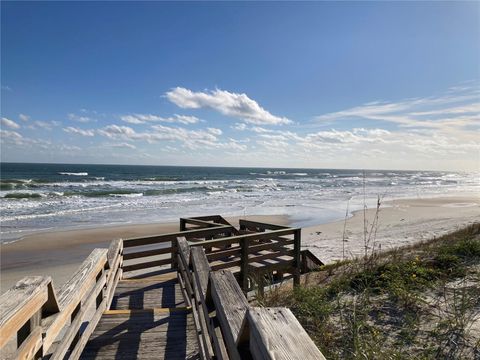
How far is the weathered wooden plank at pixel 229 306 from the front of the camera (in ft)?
4.84

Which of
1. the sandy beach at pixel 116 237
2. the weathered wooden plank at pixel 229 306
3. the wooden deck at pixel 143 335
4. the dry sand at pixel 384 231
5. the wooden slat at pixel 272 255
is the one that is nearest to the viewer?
the weathered wooden plank at pixel 229 306

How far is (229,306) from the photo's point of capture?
168cm

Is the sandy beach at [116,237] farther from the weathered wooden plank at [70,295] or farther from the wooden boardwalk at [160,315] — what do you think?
the weathered wooden plank at [70,295]

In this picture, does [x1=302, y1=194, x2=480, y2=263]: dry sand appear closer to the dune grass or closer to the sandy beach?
the sandy beach

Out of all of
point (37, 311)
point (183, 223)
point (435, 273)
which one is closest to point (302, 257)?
point (183, 223)

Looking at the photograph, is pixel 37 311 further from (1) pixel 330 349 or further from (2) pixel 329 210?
(2) pixel 329 210

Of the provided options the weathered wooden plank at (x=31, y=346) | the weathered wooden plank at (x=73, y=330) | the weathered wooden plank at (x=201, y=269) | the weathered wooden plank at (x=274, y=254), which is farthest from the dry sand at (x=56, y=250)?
the weathered wooden plank at (x=31, y=346)

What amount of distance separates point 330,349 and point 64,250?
11267 mm

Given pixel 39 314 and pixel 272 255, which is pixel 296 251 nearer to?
pixel 272 255

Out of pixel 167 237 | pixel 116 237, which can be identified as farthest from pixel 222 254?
pixel 116 237

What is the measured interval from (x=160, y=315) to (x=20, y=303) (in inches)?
107

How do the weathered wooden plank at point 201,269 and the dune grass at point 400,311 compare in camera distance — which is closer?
the weathered wooden plank at point 201,269

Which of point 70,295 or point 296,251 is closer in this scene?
point 70,295

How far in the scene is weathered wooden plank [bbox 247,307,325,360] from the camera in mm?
1040
